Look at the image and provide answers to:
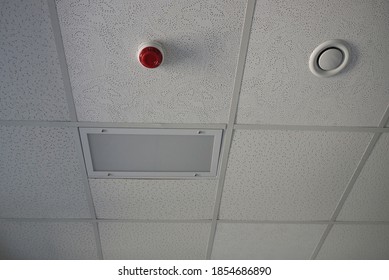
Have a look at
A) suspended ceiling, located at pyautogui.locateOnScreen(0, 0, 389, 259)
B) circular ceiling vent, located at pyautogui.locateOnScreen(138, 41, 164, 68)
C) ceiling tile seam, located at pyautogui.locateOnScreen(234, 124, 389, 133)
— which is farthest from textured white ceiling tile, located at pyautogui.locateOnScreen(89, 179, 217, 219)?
circular ceiling vent, located at pyautogui.locateOnScreen(138, 41, 164, 68)

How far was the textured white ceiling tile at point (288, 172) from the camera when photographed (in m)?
1.25

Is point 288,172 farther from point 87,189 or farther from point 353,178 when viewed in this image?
point 87,189

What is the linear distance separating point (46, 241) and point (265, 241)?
1285 mm

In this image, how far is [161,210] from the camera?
1507 mm

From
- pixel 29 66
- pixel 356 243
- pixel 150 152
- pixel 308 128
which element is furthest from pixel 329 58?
pixel 356 243

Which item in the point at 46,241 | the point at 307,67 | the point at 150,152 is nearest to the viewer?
the point at 307,67

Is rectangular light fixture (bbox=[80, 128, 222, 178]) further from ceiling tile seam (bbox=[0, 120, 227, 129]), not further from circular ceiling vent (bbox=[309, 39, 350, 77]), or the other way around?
circular ceiling vent (bbox=[309, 39, 350, 77])

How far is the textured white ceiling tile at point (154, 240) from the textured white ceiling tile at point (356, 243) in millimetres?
761

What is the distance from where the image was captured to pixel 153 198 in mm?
1453

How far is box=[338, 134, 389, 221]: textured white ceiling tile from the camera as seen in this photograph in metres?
1.31

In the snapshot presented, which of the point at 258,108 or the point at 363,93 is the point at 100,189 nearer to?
the point at 258,108

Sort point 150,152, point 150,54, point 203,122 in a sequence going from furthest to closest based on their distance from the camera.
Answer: point 150,152
point 203,122
point 150,54

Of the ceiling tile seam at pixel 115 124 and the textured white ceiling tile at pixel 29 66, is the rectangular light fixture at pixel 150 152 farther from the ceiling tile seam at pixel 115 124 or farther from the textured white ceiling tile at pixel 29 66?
the textured white ceiling tile at pixel 29 66

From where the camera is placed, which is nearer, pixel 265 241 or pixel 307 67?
pixel 307 67
